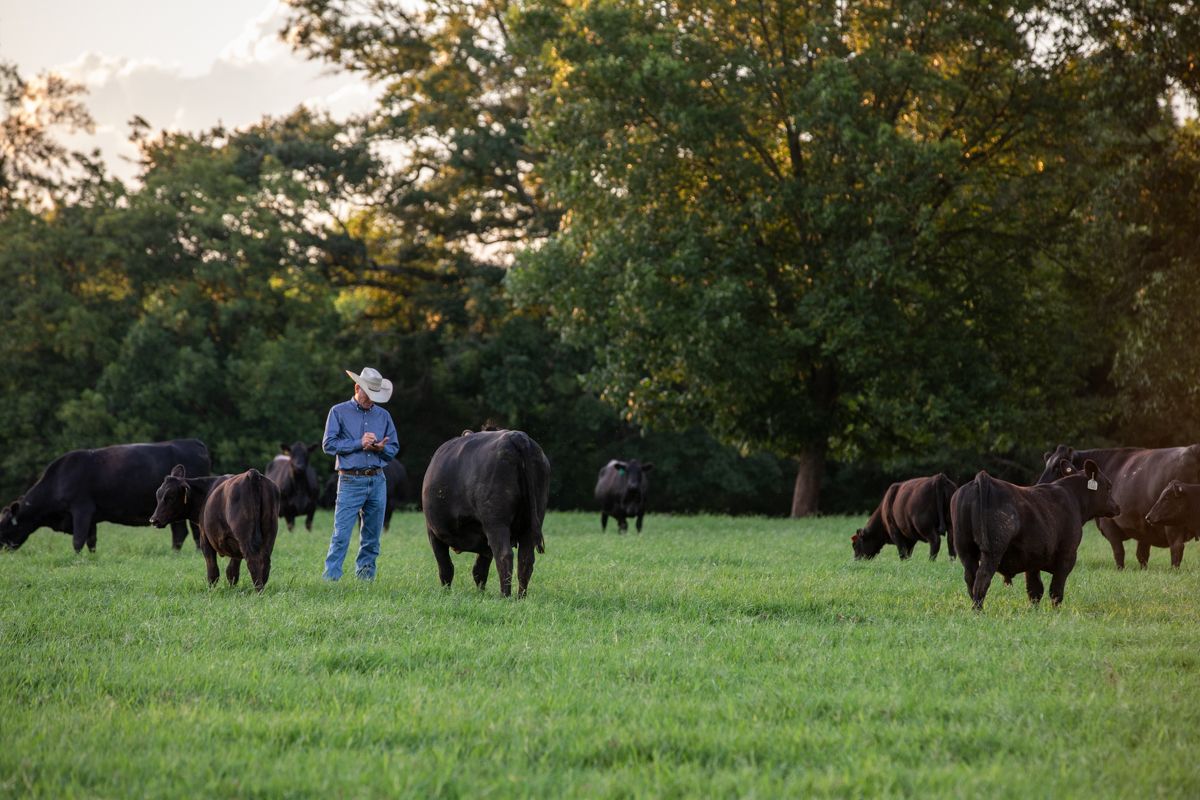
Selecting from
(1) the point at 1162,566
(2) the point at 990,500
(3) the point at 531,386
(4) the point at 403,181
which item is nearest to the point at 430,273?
(4) the point at 403,181

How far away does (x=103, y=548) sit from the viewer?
62.8 ft

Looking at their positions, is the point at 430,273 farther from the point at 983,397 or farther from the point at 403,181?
the point at 983,397

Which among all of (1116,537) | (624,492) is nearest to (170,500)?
(1116,537)

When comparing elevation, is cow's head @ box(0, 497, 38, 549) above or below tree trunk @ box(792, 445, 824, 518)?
below

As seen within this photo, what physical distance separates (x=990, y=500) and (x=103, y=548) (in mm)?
14354

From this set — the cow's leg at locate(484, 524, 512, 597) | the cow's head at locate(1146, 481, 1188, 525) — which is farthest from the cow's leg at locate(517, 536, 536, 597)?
the cow's head at locate(1146, 481, 1188, 525)

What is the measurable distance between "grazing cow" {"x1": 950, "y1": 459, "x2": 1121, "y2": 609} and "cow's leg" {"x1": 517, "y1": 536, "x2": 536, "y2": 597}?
4.08 metres

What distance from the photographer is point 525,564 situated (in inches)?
466

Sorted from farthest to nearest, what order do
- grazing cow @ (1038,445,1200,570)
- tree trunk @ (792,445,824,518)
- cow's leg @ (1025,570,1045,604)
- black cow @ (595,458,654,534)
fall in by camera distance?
tree trunk @ (792,445,824,518) < black cow @ (595,458,654,534) < grazing cow @ (1038,445,1200,570) < cow's leg @ (1025,570,1045,604)

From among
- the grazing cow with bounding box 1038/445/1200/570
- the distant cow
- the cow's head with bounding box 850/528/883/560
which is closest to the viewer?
the grazing cow with bounding box 1038/445/1200/570

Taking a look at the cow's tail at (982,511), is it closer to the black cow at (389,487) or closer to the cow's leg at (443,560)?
the cow's leg at (443,560)

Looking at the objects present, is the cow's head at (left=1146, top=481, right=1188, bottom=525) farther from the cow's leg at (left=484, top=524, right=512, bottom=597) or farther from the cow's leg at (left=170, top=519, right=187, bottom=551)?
the cow's leg at (left=170, top=519, right=187, bottom=551)

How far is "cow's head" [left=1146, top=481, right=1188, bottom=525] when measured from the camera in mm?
14477

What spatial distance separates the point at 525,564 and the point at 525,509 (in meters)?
0.57
